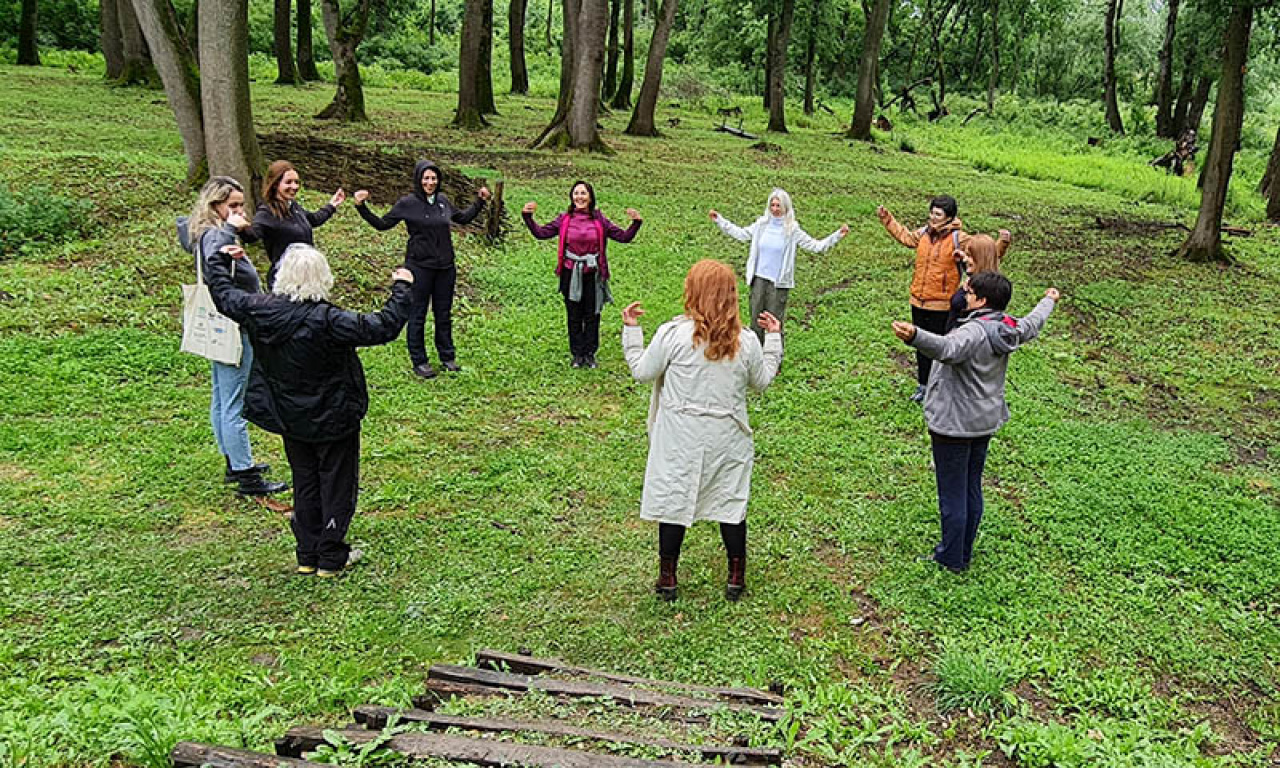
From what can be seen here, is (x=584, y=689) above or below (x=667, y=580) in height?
above

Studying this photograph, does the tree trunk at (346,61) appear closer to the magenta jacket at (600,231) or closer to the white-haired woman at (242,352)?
the magenta jacket at (600,231)

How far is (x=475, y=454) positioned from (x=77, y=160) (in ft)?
32.3

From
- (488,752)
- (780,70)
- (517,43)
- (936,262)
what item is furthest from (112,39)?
(488,752)

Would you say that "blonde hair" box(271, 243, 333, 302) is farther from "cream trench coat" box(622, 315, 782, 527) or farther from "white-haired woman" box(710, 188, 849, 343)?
"white-haired woman" box(710, 188, 849, 343)

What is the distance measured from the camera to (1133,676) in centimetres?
459

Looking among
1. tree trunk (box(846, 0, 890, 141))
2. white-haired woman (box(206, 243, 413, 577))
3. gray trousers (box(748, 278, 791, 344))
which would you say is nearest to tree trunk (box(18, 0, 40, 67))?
tree trunk (box(846, 0, 890, 141))

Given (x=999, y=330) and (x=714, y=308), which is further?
(x=999, y=330)

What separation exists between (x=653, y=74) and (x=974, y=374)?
70.9ft

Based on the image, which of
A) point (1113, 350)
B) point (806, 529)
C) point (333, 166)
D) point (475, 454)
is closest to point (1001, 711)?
point (806, 529)

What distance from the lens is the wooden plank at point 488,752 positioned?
2.89m

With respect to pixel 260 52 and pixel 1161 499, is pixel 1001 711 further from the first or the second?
pixel 260 52

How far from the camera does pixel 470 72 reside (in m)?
23.0

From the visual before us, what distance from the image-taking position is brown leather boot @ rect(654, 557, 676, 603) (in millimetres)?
5055

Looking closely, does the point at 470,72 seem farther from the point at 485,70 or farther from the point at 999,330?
the point at 999,330
